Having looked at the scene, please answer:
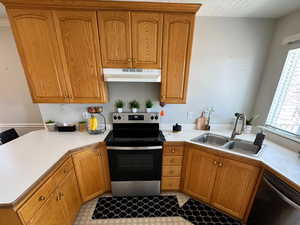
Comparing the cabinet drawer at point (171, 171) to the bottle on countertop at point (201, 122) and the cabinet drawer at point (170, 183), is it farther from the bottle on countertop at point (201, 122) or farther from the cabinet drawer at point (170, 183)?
the bottle on countertop at point (201, 122)

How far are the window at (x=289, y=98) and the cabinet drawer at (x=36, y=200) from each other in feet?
8.74

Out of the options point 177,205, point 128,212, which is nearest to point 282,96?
point 177,205

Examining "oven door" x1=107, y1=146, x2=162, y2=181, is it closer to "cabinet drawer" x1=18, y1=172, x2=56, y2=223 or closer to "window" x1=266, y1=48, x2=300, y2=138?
"cabinet drawer" x1=18, y1=172, x2=56, y2=223

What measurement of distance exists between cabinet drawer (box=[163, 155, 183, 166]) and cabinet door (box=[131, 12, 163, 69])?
4.00ft

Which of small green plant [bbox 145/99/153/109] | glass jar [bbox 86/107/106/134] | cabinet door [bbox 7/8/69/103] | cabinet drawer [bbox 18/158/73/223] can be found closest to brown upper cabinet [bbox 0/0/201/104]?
cabinet door [bbox 7/8/69/103]

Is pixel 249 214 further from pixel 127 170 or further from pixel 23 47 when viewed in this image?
pixel 23 47

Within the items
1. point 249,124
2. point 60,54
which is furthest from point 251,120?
point 60,54

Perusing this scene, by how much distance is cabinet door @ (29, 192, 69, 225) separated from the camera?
954 mm

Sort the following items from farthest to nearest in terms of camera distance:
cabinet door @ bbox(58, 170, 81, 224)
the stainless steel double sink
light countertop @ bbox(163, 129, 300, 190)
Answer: the stainless steel double sink → cabinet door @ bbox(58, 170, 81, 224) → light countertop @ bbox(163, 129, 300, 190)

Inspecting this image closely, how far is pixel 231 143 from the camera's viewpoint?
1.69 metres

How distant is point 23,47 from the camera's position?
1427 mm

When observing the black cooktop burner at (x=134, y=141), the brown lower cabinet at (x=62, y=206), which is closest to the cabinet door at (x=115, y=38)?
the black cooktop burner at (x=134, y=141)

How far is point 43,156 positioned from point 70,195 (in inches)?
21.0

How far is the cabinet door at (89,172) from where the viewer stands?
149cm
